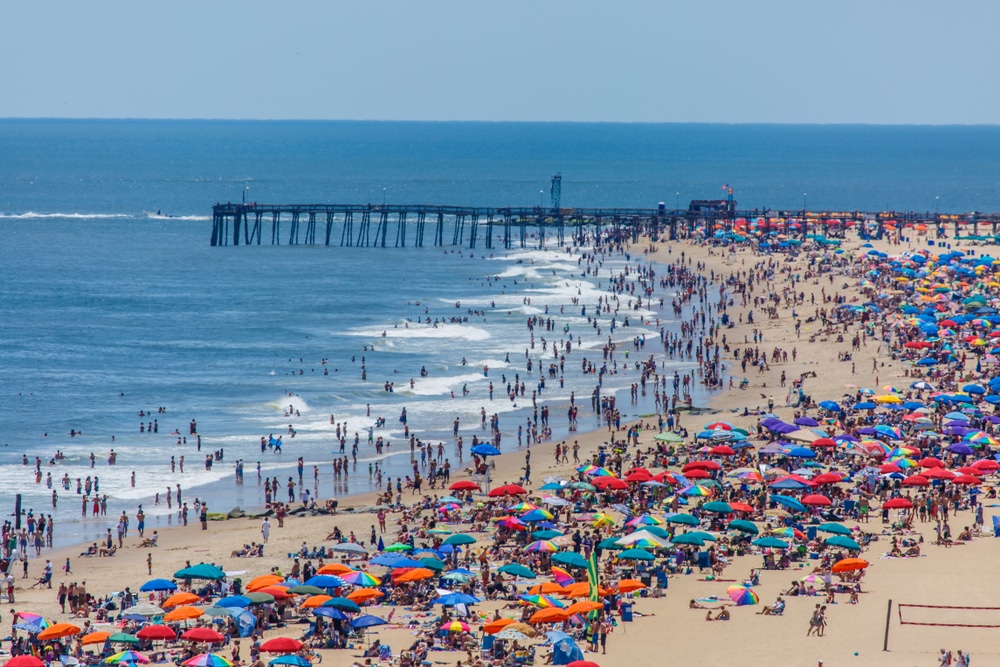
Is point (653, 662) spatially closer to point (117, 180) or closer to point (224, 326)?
point (224, 326)

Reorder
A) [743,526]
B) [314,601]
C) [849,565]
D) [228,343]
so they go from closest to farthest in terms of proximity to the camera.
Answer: [314,601]
[849,565]
[743,526]
[228,343]

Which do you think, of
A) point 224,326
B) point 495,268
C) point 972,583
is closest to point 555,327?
point 224,326

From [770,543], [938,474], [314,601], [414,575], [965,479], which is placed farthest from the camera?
[938,474]

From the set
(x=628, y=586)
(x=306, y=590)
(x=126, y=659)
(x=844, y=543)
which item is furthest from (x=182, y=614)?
(x=844, y=543)

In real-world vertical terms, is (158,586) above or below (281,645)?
below

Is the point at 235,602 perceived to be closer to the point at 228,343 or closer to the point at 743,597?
the point at 743,597

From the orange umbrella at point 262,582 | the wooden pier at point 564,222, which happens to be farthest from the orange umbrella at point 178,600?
the wooden pier at point 564,222

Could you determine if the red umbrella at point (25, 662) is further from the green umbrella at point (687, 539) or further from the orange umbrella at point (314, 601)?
the green umbrella at point (687, 539)
